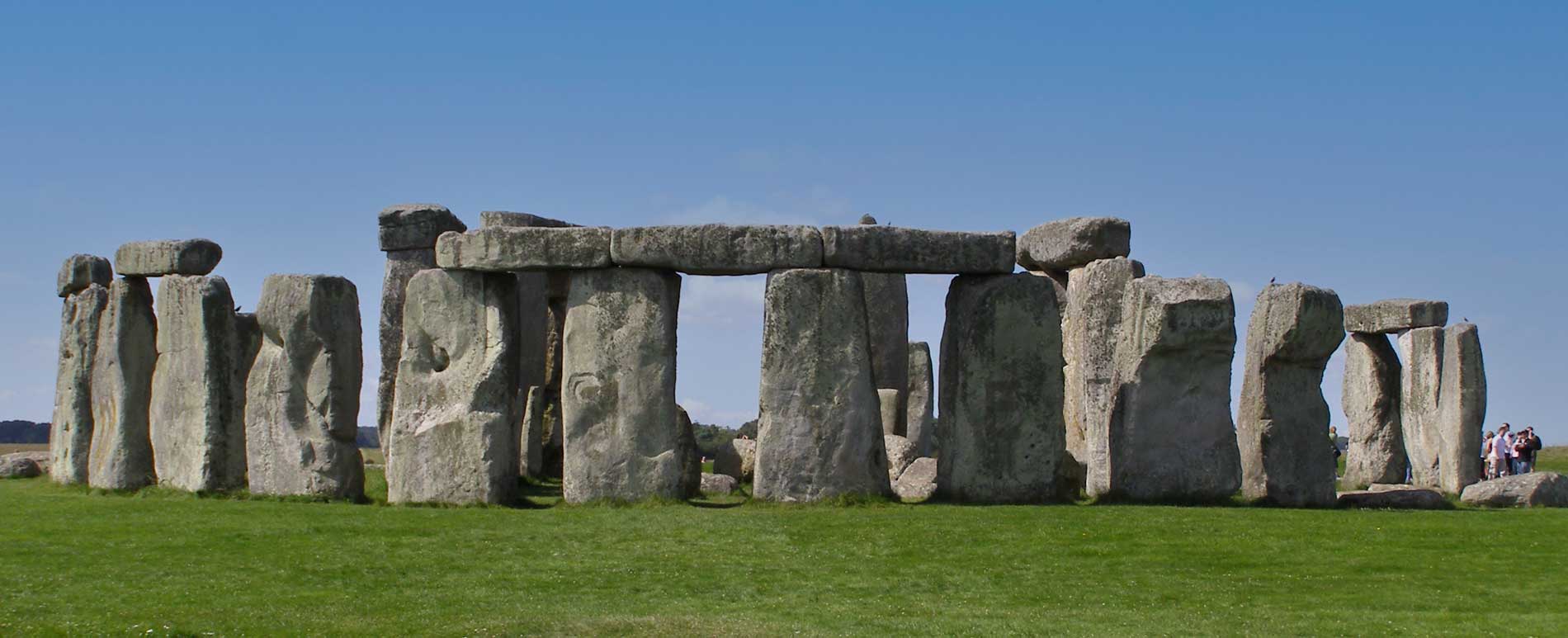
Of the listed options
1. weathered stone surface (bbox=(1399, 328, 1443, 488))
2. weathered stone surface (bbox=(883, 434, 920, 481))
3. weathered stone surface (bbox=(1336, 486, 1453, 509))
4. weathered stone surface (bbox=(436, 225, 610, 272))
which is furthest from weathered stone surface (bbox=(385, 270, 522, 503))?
weathered stone surface (bbox=(1399, 328, 1443, 488))

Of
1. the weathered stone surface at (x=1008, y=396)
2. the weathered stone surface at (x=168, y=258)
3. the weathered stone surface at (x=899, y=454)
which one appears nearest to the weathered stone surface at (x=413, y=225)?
the weathered stone surface at (x=168, y=258)

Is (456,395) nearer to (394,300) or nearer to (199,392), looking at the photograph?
(199,392)

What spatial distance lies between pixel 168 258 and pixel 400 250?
4245 millimetres

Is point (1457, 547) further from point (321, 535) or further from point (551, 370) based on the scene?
point (551, 370)

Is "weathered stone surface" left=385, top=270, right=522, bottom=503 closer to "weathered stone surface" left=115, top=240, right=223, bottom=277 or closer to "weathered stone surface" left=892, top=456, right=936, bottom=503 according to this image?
"weathered stone surface" left=115, top=240, right=223, bottom=277

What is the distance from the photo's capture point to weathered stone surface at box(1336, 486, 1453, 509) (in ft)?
72.1

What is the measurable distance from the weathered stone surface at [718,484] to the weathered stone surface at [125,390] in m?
6.93

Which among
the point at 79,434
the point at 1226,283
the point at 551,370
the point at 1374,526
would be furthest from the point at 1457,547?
the point at 79,434

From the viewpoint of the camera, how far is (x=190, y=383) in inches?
897

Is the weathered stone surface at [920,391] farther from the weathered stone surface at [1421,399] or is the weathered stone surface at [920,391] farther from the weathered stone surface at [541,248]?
the weathered stone surface at [541,248]

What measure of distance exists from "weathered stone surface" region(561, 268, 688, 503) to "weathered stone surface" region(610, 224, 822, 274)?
1.36 ft

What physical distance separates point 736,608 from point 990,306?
24.3 feet

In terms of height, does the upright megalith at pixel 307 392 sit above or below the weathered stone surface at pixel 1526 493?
above

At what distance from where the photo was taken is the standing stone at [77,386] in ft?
82.4
